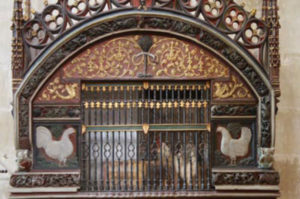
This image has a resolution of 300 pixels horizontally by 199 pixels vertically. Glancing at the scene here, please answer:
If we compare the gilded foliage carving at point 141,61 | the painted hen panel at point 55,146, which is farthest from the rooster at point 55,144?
the gilded foliage carving at point 141,61

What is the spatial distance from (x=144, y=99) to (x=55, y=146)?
72 centimetres

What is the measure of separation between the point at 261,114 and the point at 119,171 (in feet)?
3.58

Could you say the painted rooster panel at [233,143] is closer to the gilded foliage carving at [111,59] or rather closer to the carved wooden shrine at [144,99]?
the carved wooden shrine at [144,99]

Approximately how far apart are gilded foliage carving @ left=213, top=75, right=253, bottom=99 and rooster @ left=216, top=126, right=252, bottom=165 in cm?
23

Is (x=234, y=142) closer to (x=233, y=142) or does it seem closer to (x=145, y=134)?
(x=233, y=142)

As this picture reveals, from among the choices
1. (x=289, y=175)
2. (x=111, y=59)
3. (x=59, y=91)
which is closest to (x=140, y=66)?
(x=111, y=59)

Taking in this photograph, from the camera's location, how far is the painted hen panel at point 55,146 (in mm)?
2891

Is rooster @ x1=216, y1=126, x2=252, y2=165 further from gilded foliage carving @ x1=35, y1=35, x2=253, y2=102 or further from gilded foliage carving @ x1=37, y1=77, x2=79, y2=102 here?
gilded foliage carving @ x1=37, y1=77, x2=79, y2=102

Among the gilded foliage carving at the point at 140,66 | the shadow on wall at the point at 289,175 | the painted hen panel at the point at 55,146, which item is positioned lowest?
the shadow on wall at the point at 289,175

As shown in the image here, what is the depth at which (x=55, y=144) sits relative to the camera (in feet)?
9.49

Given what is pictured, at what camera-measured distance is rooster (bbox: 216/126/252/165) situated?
2922 mm

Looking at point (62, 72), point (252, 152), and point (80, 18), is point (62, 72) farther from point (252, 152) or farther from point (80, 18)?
point (252, 152)

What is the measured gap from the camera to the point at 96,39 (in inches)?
112

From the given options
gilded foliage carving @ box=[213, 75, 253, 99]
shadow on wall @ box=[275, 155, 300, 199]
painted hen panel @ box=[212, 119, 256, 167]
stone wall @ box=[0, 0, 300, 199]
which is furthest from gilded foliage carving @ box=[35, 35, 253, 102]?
shadow on wall @ box=[275, 155, 300, 199]
